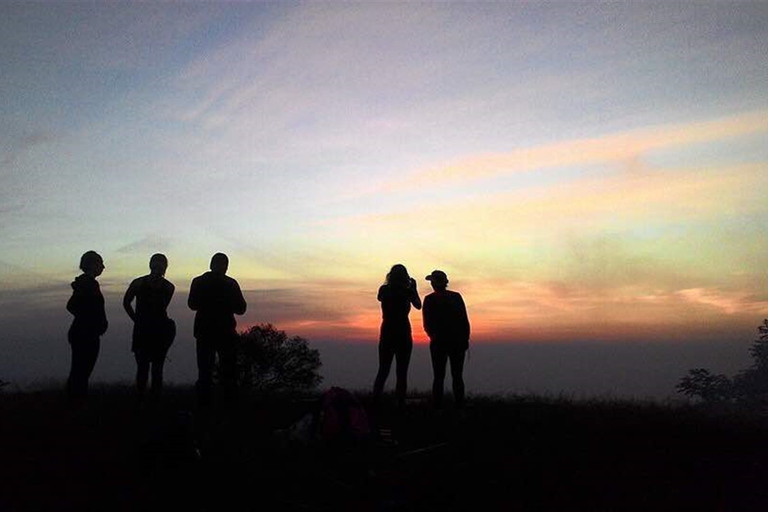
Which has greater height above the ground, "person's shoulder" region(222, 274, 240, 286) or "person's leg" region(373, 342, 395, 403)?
"person's shoulder" region(222, 274, 240, 286)

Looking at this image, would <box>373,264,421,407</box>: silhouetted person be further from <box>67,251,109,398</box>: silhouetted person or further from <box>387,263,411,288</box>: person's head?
<box>67,251,109,398</box>: silhouetted person

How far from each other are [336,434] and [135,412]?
422cm

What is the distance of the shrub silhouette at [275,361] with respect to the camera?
66.3ft

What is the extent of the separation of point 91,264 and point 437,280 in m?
5.81

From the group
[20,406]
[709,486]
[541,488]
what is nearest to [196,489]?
[541,488]

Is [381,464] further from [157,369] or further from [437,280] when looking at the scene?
[157,369]

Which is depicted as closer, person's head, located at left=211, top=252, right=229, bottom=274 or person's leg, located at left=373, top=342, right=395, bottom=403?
person's head, located at left=211, top=252, right=229, bottom=274

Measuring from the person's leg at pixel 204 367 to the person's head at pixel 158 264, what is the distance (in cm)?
129

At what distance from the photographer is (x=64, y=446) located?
8.34 meters

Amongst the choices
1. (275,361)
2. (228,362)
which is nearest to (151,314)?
(228,362)

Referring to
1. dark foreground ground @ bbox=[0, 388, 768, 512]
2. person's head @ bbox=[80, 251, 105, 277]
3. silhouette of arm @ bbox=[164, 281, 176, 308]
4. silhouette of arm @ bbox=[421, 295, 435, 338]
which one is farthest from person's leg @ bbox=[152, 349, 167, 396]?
silhouette of arm @ bbox=[421, 295, 435, 338]

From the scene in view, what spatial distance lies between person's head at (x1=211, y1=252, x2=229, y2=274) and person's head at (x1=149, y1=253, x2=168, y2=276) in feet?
2.56

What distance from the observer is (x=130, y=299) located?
1076 centimetres

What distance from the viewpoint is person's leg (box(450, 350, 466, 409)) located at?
11.6 m
